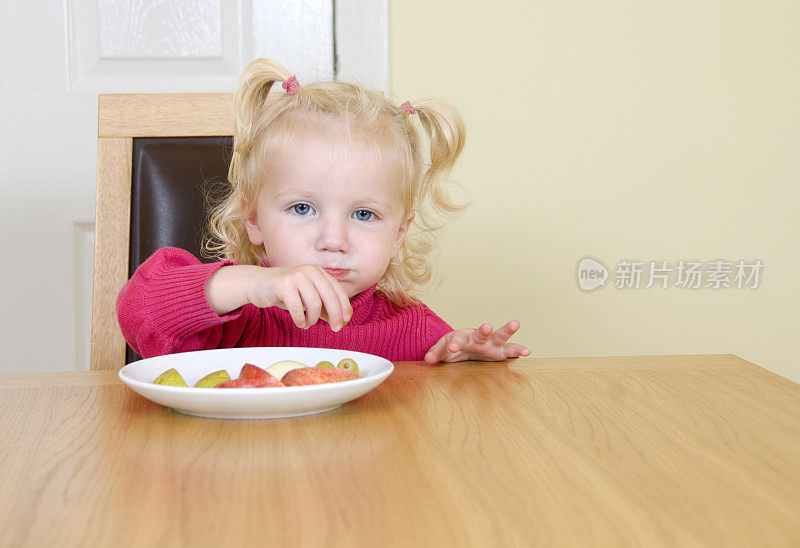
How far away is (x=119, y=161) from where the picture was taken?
111 cm

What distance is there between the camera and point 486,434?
21.5 inches

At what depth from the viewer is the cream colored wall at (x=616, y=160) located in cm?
179

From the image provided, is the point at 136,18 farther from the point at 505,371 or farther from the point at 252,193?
the point at 505,371

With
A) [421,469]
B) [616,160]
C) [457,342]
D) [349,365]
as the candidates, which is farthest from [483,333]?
[616,160]

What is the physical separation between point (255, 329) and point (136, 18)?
94cm

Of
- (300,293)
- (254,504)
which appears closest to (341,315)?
(300,293)

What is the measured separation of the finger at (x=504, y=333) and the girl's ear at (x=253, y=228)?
1.34ft

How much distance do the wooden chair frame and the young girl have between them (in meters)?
0.06

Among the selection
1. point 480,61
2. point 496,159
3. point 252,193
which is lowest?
point 252,193

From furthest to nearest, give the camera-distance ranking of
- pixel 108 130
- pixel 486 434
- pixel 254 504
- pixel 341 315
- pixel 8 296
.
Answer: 1. pixel 8 296
2. pixel 108 130
3. pixel 341 315
4. pixel 486 434
5. pixel 254 504

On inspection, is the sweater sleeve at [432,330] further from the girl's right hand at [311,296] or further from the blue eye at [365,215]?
the girl's right hand at [311,296]

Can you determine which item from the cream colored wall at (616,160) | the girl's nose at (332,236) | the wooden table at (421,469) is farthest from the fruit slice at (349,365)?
the cream colored wall at (616,160)

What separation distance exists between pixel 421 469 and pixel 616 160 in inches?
59.7

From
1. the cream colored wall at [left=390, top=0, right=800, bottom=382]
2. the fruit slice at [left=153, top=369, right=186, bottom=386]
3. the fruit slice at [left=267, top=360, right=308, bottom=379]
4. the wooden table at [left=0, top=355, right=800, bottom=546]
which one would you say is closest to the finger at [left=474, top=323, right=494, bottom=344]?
the wooden table at [left=0, top=355, right=800, bottom=546]
